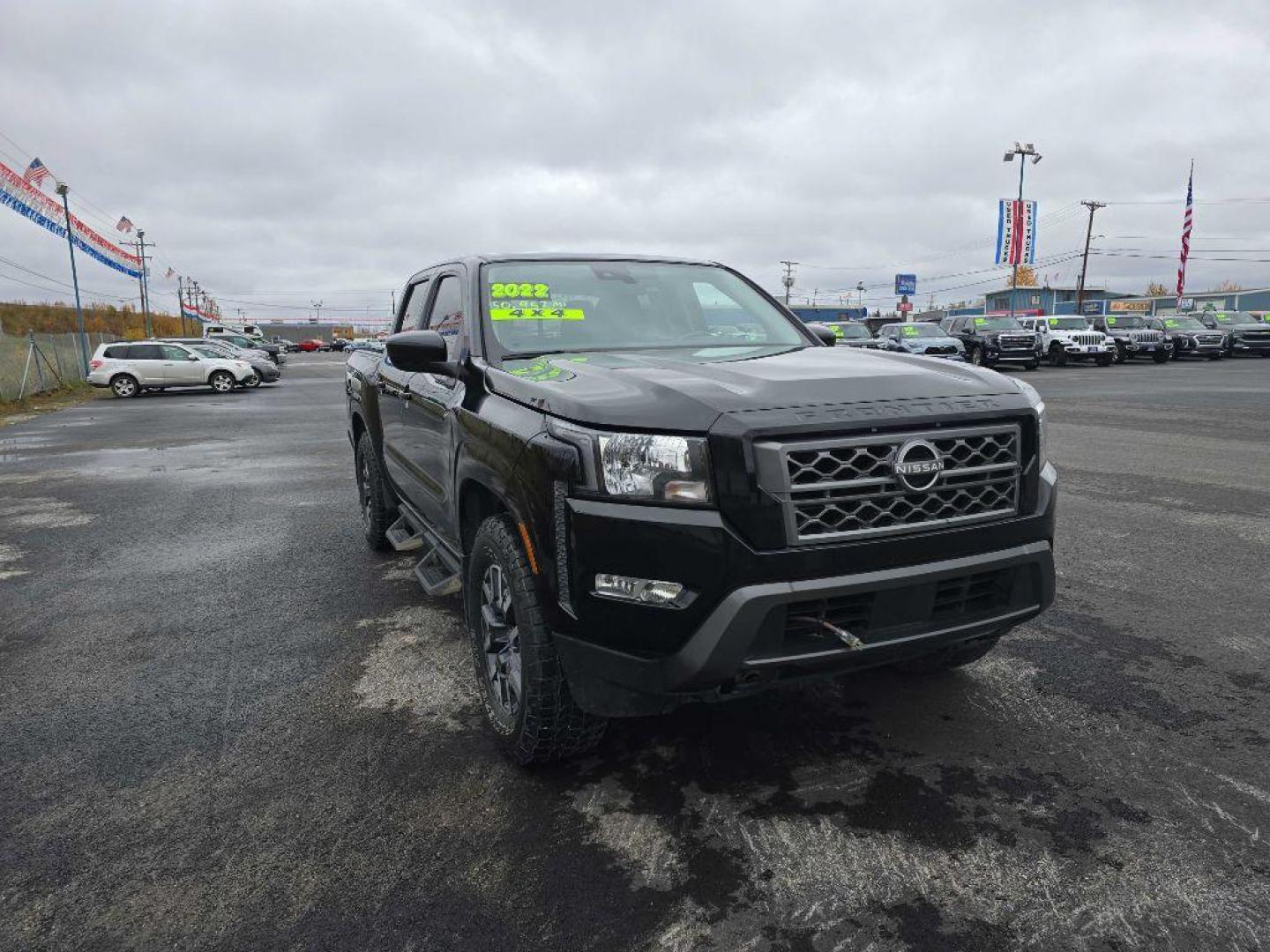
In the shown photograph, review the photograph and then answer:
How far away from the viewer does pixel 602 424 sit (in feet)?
8.08

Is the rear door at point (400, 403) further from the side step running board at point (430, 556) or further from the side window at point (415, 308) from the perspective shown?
the side step running board at point (430, 556)

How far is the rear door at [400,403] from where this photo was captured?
458cm

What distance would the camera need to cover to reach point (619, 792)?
9.15ft

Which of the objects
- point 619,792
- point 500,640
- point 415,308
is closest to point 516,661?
point 500,640

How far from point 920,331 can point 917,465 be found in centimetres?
2751

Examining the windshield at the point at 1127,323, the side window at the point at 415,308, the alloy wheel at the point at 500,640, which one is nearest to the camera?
the alloy wheel at the point at 500,640

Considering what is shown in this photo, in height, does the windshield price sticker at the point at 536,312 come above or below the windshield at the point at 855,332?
above

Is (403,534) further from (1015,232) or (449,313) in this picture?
(1015,232)

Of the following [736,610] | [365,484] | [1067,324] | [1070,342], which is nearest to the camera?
[736,610]

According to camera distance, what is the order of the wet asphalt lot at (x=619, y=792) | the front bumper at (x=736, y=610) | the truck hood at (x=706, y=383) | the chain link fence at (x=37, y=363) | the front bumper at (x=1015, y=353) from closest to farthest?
the wet asphalt lot at (x=619, y=792), the front bumper at (x=736, y=610), the truck hood at (x=706, y=383), the chain link fence at (x=37, y=363), the front bumper at (x=1015, y=353)

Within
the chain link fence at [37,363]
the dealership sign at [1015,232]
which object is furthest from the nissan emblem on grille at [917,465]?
the dealership sign at [1015,232]

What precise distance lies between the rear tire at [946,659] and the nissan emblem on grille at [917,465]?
2.79ft

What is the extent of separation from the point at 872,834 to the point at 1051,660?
1.71m

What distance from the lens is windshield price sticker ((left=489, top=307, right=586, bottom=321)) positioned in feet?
12.2
